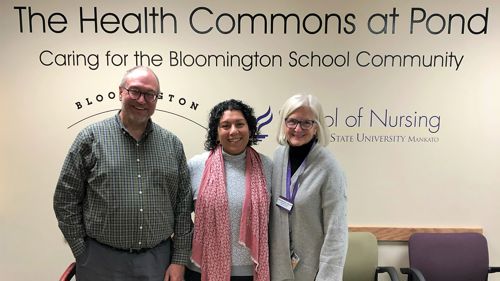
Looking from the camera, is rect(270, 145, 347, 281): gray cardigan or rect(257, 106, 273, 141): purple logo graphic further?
rect(257, 106, 273, 141): purple logo graphic

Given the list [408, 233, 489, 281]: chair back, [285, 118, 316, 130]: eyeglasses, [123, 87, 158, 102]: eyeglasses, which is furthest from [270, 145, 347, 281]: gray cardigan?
[408, 233, 489, 281]: chair back

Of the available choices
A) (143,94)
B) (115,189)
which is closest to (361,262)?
(115,189)

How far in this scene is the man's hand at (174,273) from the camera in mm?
1646

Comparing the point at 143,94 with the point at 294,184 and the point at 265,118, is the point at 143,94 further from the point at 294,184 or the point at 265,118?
the point at 265,118

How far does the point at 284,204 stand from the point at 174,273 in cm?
60

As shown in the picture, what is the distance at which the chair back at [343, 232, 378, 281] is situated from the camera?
2377 mm

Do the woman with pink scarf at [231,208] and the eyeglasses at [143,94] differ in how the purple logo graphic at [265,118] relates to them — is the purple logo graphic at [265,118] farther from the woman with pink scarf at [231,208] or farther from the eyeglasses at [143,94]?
the eyeglasses at [143,94]

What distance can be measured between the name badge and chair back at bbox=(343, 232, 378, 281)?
103cm

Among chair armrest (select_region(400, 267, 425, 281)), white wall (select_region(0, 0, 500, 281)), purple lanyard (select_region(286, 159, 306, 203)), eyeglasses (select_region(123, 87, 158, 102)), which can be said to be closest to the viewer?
eyeglasses (select_region(123, 87, 158, 102))

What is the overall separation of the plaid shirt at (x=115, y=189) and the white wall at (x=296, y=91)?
873mm

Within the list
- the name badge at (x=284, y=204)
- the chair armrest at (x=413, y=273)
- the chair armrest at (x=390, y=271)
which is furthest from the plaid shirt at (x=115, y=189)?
the chair armrest at (x=413, y=273)

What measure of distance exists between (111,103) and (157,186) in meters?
1.09

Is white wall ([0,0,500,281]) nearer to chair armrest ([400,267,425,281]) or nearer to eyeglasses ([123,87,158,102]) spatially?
chair armrest ([400,267,425,281])

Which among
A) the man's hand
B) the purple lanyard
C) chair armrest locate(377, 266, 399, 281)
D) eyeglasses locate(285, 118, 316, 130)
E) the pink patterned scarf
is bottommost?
chair armrest locate(377, 266, 399, 281)
